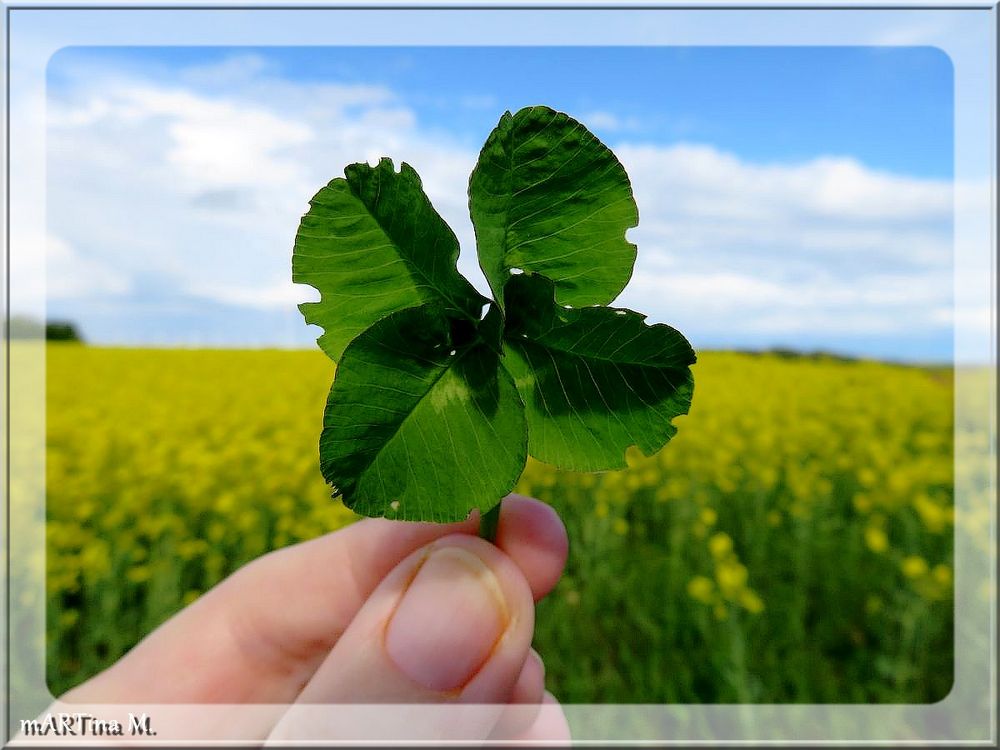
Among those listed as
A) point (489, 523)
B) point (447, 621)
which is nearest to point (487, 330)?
point (489, 523)

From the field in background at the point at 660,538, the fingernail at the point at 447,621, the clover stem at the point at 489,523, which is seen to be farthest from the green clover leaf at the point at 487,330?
the field in background at the point at 660,538

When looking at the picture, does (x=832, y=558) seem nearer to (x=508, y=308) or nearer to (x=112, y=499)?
(x=508, y=308)

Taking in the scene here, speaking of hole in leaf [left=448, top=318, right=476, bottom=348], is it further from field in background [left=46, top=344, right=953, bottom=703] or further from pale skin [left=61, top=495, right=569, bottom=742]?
field in background [left=46, top=344, right=953, bottom=703]

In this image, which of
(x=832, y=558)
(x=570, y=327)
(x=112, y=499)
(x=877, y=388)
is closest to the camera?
(x=570, y=327)

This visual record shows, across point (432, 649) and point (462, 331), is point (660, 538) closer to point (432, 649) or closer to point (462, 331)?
point (432, 649)

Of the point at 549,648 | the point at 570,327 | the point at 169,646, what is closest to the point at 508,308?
the point at 570,327

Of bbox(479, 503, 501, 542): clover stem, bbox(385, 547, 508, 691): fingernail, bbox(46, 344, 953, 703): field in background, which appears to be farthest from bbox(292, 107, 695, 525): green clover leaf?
bbox(46, 344, 953, 703): field in background
